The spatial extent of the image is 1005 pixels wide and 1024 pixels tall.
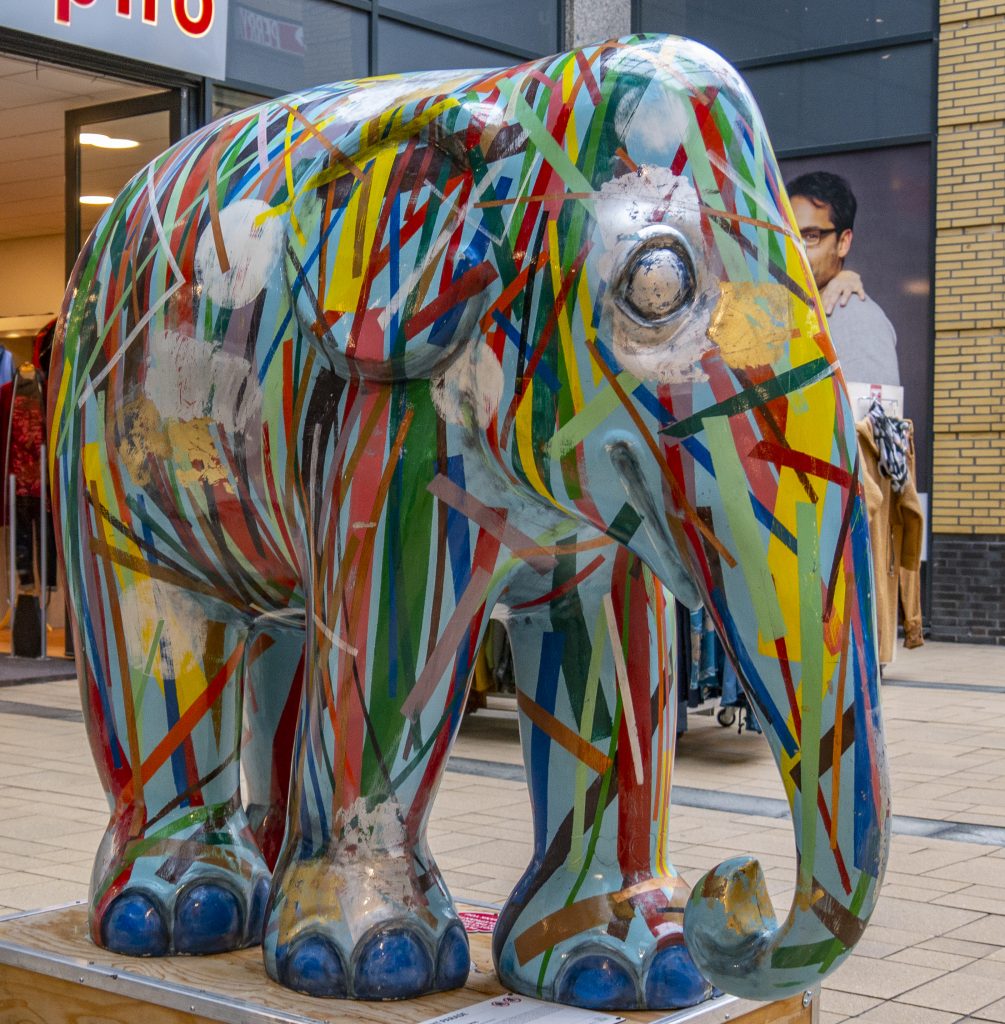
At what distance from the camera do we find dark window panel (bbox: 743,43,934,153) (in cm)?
1244

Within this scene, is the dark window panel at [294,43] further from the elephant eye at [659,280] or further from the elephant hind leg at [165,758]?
the elephant eye at [659,280]

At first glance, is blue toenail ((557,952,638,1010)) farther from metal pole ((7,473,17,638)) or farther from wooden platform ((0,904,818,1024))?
metal pole ((7,473,17,638))

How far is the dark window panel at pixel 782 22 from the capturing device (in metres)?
12.5

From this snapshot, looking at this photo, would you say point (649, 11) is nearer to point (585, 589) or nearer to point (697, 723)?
point (697, 723)

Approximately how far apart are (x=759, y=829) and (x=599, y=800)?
3019mm

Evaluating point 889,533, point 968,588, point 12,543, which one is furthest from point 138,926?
point 968,588

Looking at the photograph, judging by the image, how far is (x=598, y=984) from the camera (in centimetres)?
238

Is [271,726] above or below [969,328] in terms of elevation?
below

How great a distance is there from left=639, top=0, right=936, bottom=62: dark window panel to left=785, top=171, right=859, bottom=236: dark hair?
3.50ft

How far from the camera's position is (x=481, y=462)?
214 cm

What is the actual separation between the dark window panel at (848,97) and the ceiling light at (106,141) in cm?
537

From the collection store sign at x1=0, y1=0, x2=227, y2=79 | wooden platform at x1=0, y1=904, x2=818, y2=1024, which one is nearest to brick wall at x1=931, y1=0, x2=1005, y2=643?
store sign at x1=0, y1=0, x2=227, y2=79

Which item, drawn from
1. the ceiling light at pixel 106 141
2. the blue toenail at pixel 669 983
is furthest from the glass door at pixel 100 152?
the blue toenail at pixel 669 983

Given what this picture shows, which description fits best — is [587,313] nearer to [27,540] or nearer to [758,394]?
[758,394]
